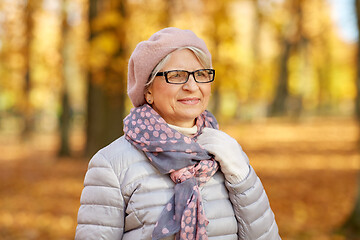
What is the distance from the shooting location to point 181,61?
86.0 inches

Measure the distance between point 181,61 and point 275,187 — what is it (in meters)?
7.16

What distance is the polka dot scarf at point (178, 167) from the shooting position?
210cm

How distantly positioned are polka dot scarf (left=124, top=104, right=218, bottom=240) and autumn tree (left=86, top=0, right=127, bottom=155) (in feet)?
17.6

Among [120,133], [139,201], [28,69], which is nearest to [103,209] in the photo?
[139,201]

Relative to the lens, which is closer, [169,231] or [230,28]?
[169,231]

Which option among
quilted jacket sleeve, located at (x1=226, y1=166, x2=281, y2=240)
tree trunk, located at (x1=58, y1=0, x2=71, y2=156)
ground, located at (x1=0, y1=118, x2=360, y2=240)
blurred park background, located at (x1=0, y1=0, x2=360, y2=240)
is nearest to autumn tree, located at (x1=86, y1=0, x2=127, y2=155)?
blurred park background, located at (x1=0, y1=0, x2=360, y2=240)

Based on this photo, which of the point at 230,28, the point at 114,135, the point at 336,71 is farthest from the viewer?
the point at 336,71

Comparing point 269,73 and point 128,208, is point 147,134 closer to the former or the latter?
point 128,208

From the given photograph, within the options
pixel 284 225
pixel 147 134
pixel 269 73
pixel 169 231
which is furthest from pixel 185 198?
pixel 269 73

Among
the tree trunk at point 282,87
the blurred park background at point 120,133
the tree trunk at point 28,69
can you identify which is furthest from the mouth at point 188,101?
the tree trunk at point 282,87

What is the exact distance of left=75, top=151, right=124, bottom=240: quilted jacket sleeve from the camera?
2.15 m

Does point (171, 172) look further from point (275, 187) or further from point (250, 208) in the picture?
point (275, 187)

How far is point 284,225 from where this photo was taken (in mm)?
6508

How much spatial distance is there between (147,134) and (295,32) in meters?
21.0
